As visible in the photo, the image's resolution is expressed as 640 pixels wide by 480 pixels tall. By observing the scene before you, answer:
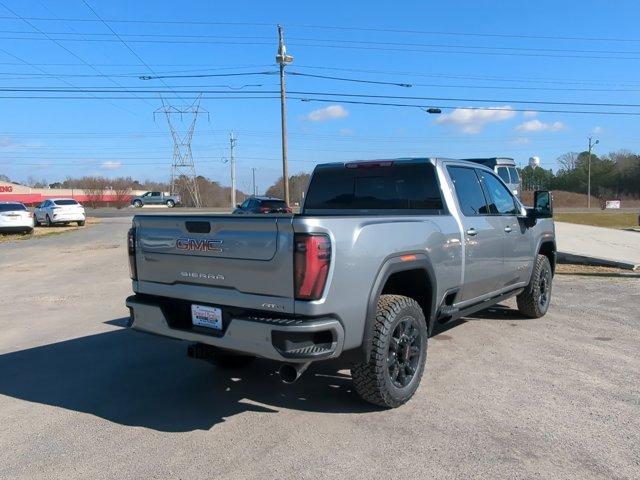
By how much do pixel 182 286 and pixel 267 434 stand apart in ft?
4.18

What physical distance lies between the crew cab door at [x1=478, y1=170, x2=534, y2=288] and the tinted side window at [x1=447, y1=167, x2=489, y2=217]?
19cm

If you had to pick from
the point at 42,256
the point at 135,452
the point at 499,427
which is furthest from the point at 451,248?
the point at 42,256

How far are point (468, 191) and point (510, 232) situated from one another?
905mm

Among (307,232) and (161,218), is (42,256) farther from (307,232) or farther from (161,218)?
(307,232)

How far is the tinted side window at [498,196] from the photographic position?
6.20 m

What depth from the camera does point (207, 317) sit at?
13.3 feet

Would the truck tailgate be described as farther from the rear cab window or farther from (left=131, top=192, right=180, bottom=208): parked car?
(left=131, top=192, right=180, bottom=208): parked car

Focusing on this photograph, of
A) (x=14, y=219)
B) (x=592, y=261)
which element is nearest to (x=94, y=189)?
(x=14, y=219)

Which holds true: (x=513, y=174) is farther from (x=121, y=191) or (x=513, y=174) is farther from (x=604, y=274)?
(x=121, y=191)

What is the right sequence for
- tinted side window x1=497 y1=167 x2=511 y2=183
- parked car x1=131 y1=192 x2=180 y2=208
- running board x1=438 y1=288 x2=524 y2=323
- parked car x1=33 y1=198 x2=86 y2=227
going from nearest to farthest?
running board x1=438 y1=288 x2=524 y2=323, tinted side window x1=497 y1=167 x2=511 y2=183, parked car x1=33 y1=198 x2=86 y2=227, parked car x1=131 y1=192 x2=180 y2=208

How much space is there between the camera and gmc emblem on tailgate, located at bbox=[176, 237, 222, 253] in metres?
3.97

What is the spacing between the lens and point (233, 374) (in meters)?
5.27

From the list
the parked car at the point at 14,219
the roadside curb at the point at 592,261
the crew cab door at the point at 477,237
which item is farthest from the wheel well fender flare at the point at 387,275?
the parked car at the point at 14,219

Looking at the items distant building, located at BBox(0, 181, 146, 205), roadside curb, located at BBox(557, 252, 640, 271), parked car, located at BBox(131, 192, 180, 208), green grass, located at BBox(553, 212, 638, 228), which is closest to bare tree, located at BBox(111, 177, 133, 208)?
distant building, located at BBox(0, 181, 146, 205)
